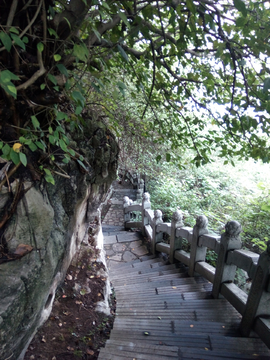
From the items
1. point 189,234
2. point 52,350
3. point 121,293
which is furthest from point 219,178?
point 52,350

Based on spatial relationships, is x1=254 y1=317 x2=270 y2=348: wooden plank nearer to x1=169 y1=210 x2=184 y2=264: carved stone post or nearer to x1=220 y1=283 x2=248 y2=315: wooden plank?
x1=220 y1=283 x2=248 y2=315: wooden plank

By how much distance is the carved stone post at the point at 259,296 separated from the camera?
2.54m

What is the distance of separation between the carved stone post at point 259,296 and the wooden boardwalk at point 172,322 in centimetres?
19

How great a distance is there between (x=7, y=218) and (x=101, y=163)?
5.83 ft

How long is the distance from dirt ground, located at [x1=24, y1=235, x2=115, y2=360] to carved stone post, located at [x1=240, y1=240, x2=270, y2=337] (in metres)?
1.79

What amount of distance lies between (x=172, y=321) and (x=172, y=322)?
18mm

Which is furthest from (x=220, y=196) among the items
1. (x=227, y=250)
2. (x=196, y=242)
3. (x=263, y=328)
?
(x=263, y=328)

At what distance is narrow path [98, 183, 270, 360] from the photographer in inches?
95.4

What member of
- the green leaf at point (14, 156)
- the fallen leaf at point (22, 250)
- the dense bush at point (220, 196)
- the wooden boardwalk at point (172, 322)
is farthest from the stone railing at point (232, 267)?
the green leaf at point (14, 156)

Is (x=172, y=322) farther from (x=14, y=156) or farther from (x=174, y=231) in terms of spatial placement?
(x=14, y=156)

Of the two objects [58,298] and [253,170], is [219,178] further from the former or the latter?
[58,298]

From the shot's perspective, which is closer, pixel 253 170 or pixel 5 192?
pixel 5 192

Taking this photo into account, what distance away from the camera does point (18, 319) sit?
6.36ft

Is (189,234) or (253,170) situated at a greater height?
(253,170)
